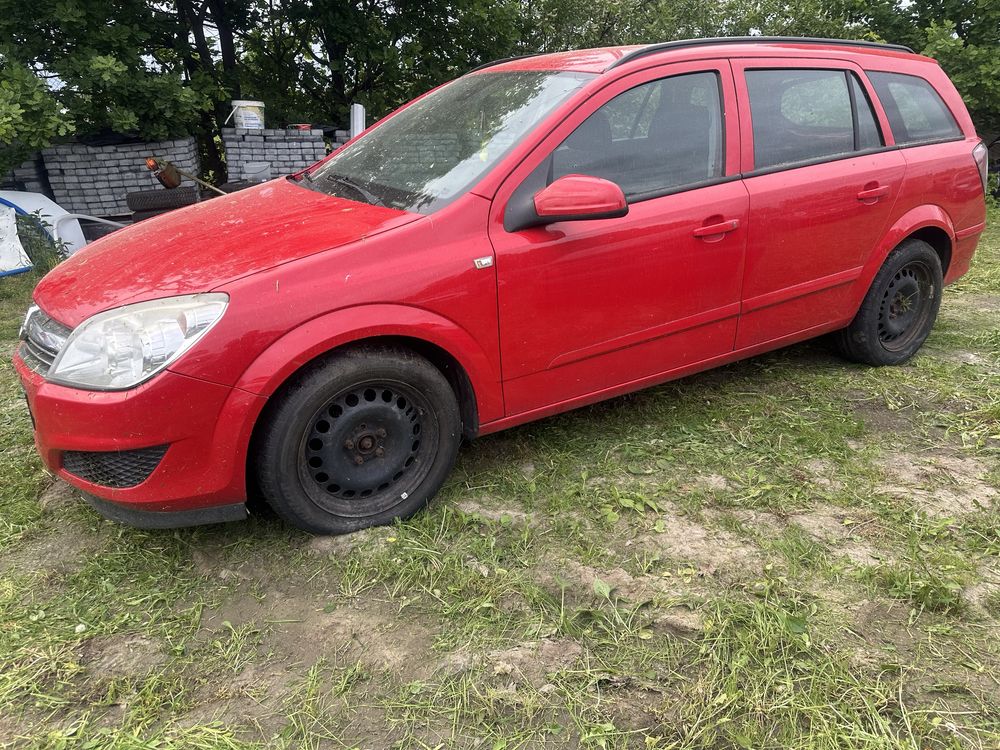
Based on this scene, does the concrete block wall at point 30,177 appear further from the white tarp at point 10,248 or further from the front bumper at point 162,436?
the front bumper at point 162,436

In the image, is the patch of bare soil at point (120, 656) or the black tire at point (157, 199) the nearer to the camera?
the patch of bare soil at point (120, 656)

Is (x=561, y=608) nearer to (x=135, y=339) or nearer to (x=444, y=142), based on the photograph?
(x=135, y=339)

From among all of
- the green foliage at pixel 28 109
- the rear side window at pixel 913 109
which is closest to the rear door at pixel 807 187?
the rear side window at pixel 913 109

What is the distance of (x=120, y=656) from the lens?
2154 millimetres

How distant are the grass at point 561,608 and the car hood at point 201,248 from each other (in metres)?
0.90

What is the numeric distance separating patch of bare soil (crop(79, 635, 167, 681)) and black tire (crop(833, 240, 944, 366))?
11.8ft

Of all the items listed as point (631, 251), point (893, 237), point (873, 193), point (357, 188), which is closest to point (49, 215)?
point (357, 188)

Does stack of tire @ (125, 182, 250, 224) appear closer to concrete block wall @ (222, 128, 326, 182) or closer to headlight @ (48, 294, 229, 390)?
concrete block wall @ (222, 128, 326, 182)

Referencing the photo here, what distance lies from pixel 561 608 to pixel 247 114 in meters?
7.34

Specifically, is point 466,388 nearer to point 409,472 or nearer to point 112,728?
point 409,472

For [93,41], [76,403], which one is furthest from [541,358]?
[93,41]

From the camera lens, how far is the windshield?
2.75 m

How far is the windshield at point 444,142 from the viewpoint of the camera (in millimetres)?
2752

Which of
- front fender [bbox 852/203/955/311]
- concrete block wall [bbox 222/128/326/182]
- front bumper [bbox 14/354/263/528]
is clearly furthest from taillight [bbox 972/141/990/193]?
concrete block wall [bbox 222/128/326/182]
